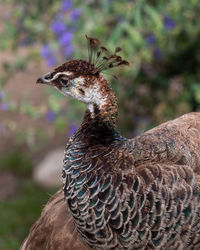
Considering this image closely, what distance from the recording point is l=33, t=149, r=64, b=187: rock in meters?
4.87

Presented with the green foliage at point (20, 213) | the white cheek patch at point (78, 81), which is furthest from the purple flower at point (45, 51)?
the white cheek patch at point (78, 81)

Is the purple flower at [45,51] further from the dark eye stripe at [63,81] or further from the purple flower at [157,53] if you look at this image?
the dark eye stripe at [63,81]

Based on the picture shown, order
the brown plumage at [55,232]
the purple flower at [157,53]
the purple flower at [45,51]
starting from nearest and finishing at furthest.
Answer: the brown plumage at [55,232], the purple flower at [45,51], the purple flower at [157,53]

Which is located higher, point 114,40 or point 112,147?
point 114,40

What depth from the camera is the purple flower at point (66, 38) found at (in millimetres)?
3637

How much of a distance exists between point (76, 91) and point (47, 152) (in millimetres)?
3235

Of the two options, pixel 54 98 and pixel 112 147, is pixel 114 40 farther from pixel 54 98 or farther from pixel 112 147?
pixel 112 147

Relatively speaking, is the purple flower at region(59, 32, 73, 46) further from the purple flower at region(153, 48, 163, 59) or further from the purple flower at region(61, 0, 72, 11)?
the purple flower at region(153, 48, 163, 59)

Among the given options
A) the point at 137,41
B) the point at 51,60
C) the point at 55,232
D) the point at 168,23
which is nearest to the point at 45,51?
the point at 51,60

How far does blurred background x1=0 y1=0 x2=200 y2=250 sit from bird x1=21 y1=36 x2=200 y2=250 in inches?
45.9

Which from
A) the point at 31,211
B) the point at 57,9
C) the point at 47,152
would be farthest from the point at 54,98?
the point at 47,152

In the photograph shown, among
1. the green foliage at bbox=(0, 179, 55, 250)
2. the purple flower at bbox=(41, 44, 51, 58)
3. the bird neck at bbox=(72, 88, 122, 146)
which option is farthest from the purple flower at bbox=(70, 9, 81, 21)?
the bird neck at bbox=(72, 88, 122, 146)

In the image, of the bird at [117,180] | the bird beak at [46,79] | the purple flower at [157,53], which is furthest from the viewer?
the purple flower at [157,53]

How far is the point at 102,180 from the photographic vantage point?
2164 mm
